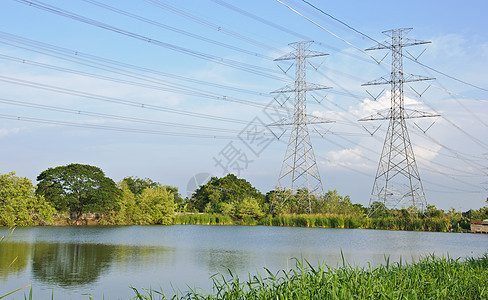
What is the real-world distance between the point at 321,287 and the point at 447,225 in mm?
29010

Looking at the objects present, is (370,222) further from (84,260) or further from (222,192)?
(84,260)

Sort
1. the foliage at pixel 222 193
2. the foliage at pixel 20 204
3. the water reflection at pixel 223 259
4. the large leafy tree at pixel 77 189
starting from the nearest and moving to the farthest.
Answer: the water reflection at pixel 223 259 → the foliage at pixel 20 204 → the large leafy tree at pixel 77 189 → the foliage at pixel 222 193

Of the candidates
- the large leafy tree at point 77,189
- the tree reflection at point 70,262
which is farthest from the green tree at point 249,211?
the tree reflection at point 70,262

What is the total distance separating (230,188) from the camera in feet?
162

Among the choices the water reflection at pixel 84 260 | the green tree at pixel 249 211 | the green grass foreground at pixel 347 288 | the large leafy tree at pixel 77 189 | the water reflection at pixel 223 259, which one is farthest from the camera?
the green tree at pixel 249 211

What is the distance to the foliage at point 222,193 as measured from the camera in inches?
1861

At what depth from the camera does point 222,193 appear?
4900 cm

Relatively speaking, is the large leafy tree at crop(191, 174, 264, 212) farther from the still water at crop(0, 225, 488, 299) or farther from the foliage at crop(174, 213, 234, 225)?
the still water at crop(0, 225, 488, 299)

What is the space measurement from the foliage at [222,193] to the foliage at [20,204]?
57.2 feet

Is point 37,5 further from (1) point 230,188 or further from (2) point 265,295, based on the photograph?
(1) point 230,188

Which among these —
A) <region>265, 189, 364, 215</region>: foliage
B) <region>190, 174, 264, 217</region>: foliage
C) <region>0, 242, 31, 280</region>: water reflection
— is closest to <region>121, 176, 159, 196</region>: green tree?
<region>190, 174, 264, 217</region>: foliage

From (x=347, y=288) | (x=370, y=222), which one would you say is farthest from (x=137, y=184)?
(x=347, y=288)

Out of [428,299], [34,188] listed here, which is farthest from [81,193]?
[428,299]

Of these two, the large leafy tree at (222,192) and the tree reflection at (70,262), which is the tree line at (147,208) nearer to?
the large leafy tree at (222,192)
